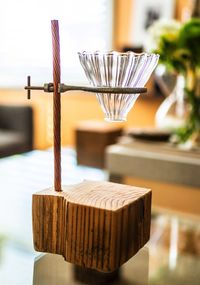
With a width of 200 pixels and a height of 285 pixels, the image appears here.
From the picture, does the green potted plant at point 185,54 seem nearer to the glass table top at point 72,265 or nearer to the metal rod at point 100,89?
the glass table top at point 72,265

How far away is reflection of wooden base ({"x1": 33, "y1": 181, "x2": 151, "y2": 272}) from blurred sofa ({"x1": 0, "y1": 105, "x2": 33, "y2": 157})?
257 cm

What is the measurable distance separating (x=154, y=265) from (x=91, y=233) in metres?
0.32

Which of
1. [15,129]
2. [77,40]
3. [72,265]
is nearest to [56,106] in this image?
[72,265]

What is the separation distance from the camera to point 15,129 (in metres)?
3.83

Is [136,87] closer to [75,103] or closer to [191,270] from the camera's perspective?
[191,270]

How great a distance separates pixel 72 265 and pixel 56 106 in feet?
1.17

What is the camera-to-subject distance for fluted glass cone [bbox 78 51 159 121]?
0.79 metres

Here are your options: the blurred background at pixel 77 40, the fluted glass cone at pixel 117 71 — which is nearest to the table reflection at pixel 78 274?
the fluted glass cone at pixel 117 71

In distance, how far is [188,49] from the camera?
1.76 m

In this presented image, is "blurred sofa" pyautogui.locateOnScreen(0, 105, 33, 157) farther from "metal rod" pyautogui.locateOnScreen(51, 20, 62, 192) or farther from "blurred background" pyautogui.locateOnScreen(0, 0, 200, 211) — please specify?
"metal rod" pyautogui.locateOnScreen(51, 20, 62, 192)

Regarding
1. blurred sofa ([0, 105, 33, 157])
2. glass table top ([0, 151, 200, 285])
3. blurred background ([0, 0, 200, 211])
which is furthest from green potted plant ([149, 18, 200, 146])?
blurred background ([0, 0, 200, 211])

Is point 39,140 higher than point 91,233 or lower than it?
lower

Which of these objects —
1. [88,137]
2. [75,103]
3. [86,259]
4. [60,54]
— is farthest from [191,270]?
[75,103]

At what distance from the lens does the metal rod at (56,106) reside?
801mm
